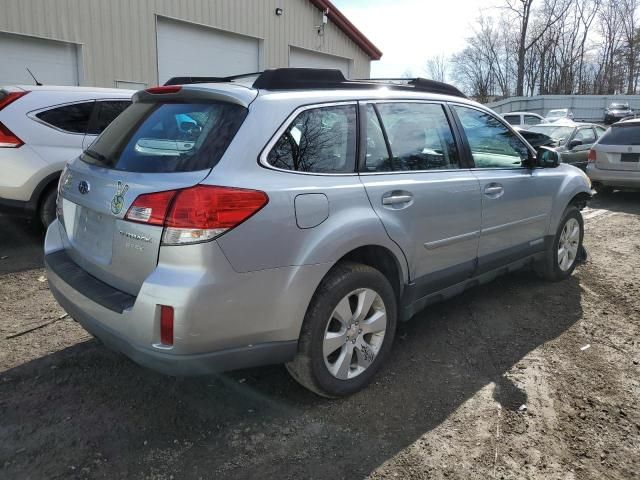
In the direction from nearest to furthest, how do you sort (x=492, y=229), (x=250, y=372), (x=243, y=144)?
1. (x=243, y=144)
2. (x=250, y=372)
3. (x=492, y=229)

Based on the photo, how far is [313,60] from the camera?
15.9 metres

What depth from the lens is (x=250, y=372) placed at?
3.30 metres

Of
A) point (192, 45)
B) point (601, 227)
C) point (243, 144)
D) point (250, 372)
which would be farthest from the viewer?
point (192, 45)

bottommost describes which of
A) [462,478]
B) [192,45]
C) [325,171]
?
[462,478]

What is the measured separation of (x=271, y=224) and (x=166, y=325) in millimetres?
649

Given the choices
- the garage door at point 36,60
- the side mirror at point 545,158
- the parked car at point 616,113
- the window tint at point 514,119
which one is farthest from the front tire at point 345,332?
the parked car at point 616,113

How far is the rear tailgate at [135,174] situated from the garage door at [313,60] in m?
12.9

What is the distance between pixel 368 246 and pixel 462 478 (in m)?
1.26

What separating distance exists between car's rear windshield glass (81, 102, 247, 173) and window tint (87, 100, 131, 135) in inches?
128

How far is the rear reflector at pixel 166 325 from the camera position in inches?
91.4

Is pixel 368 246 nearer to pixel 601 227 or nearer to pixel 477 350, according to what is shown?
pixel 477 350

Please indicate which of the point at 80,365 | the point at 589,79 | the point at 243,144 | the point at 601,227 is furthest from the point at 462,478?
the point at 589,79

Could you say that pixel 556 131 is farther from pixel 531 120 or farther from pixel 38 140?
pixel 38 140

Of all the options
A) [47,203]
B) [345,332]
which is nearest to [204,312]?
[345,332]
